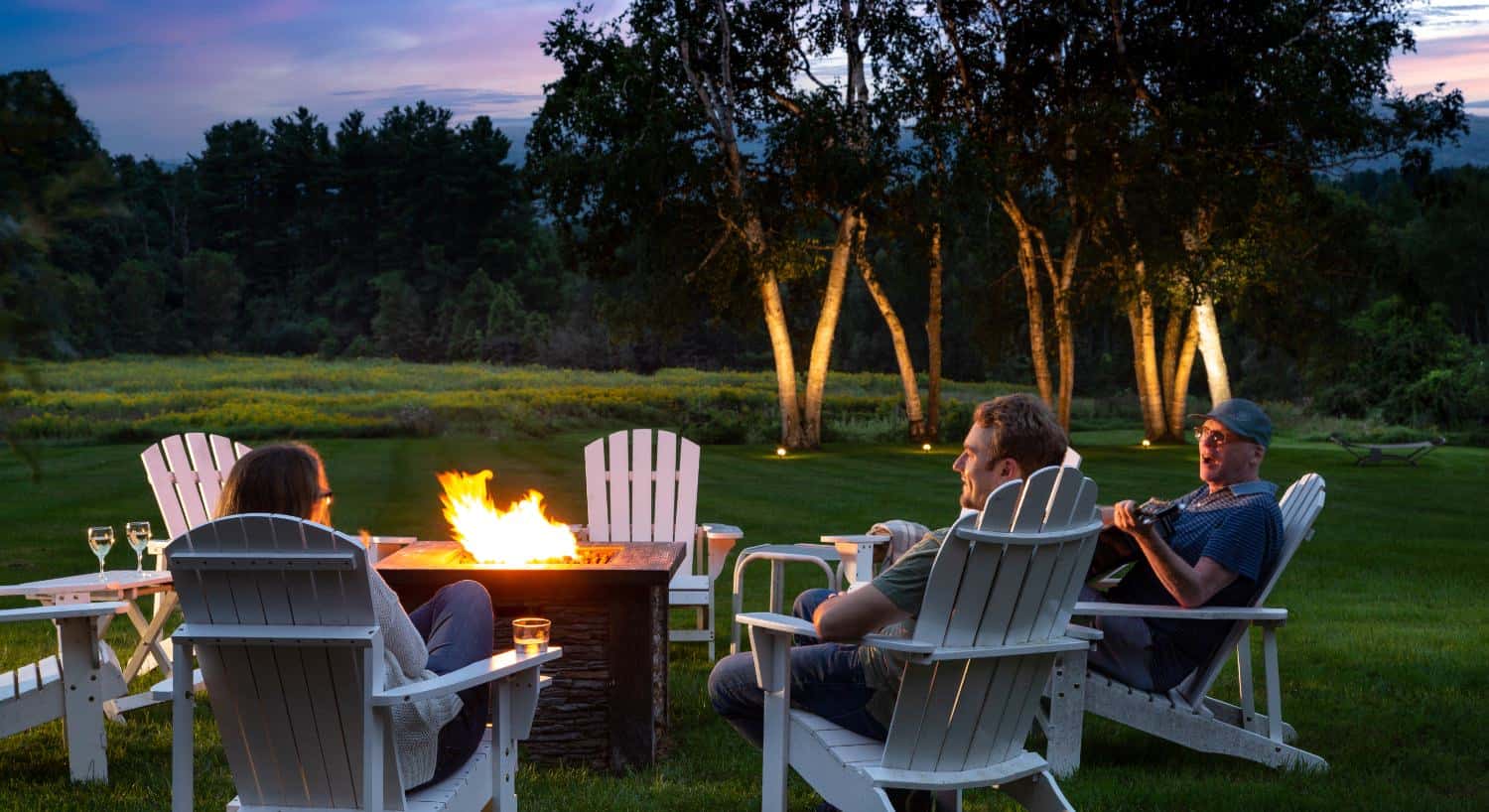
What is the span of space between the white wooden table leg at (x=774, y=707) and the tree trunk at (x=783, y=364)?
1720 centimetres

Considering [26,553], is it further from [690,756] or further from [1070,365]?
[1070,365]

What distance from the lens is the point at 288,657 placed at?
2848mm

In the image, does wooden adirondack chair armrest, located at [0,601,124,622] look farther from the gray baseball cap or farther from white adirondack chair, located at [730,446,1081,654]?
the gray baseball cap

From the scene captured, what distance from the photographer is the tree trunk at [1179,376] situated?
926 inches

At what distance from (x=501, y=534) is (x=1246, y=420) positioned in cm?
247

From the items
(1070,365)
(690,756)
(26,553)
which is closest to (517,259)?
(1070,365)

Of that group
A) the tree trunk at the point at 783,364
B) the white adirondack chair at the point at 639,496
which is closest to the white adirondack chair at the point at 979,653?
the white adirondack chair at the point at 639,496

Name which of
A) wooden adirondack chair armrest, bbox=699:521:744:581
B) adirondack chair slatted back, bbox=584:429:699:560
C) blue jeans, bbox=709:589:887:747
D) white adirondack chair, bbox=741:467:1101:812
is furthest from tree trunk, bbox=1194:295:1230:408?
white adirondack chair, bbox=741:467:1101:812

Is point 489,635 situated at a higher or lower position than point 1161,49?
lower

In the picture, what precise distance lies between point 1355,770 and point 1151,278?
53.5 feet

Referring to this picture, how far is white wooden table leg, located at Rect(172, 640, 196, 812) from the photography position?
3152 mm

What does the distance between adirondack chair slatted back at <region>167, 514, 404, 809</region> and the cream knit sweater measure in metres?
0.11

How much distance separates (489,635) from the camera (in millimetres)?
3527

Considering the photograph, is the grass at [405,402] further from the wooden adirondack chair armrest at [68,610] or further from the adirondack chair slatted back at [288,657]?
the adirondack chair slatted back at [288,657]
